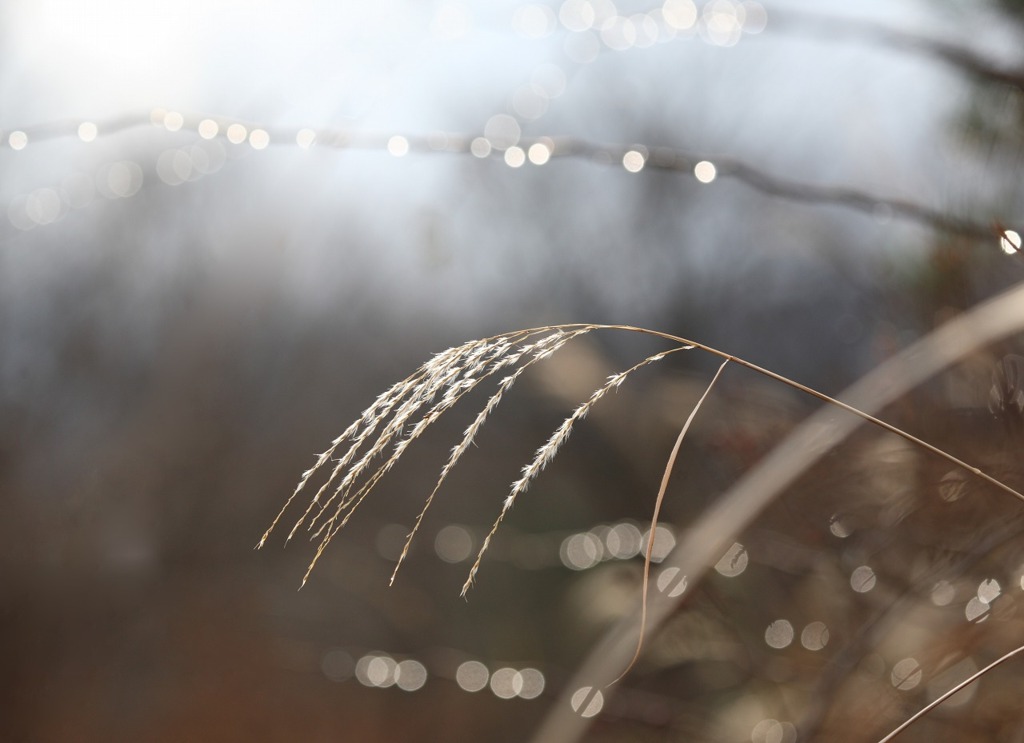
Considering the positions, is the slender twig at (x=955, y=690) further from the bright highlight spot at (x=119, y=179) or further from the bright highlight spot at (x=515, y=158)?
the bright highlight spot at (x=119, y=179)

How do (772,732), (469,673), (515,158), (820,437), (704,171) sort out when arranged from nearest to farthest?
(820,437), (704,171), (772,732), (515,158), (469,673)

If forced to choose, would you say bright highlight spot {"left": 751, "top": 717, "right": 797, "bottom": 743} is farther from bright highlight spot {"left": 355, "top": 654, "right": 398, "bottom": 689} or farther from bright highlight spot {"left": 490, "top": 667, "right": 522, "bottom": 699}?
bright highlight spot {"left": 355, "top": 654, "right": 398, "bottom": 689}

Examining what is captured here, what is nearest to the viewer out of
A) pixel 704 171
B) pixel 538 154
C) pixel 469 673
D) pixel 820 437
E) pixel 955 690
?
pixel 955 690

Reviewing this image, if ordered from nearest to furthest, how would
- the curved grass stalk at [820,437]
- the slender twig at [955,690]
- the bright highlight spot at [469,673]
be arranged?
the slender twig at [955,690] → the curved grass stalk at [820,437] → the bright highlight spot at [469,673]

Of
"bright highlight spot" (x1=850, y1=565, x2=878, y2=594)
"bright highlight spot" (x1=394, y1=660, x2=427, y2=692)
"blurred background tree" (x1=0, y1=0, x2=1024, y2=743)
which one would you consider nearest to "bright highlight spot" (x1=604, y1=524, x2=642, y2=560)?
"blurred background tree" (x1=0, y1=0, x2=1024, y2=743)

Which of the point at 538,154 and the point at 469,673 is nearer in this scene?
the point at 538,154

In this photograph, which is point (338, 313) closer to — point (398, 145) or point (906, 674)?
point (398, 145)

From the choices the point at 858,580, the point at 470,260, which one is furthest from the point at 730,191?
the point at 858,580

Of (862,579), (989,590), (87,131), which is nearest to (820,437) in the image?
(989,590)

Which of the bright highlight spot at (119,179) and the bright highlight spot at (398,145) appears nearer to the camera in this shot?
the bright highlight spot at (398,145)

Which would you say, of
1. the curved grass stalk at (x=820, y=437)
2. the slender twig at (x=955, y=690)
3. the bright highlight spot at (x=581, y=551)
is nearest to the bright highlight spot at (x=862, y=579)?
the curved grass stalk at (x=820, y=437)
